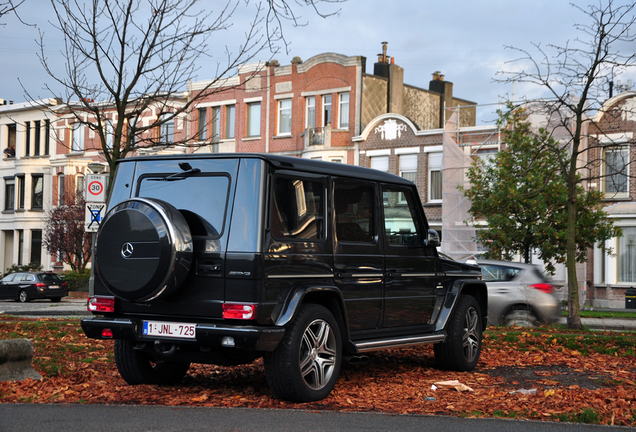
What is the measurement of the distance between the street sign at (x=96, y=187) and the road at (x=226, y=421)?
10202 millimetres

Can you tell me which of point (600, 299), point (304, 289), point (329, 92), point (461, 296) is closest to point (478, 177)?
point (600, 299)

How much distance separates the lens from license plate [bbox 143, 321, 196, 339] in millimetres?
6719

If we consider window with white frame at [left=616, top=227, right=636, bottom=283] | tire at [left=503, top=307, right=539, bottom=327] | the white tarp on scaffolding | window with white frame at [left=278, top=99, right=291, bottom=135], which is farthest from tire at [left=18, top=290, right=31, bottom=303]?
window with white frame at [left=616, top=227, right=636, bottom=283]

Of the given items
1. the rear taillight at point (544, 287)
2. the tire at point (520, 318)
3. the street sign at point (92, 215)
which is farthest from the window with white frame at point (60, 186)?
the rear taillight at point (544, 287)

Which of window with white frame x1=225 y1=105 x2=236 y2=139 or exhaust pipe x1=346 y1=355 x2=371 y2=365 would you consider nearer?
exhaust pipe x1=346 y1=355 x2=371 y2=365

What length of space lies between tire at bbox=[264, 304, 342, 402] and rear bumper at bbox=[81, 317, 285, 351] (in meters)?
0.19

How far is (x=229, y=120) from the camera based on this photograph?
45.0 metres

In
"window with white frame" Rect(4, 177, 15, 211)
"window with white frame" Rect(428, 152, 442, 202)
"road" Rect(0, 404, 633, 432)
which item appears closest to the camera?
"road" Rect(0, 404, 633, 432)

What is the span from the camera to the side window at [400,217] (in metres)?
8.42

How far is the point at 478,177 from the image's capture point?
96.3ft

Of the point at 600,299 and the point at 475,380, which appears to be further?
the point at 600,299

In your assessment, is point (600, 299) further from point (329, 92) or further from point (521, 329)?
point (521, 329)

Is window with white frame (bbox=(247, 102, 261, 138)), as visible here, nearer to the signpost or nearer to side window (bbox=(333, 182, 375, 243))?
the signpost

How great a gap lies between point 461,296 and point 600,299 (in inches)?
1077
